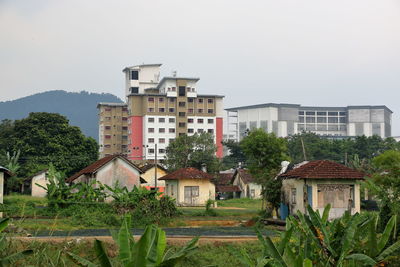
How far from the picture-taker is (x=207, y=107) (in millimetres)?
130125

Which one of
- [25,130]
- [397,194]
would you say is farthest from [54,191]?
[25,130]

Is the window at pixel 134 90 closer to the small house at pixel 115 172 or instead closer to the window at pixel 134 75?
the window at pixel 134 75

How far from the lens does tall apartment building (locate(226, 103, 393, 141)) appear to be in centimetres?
17100

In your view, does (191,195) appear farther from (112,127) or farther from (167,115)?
(112,127)

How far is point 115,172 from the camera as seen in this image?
151 feet

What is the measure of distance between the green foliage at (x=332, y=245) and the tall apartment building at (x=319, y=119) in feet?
521

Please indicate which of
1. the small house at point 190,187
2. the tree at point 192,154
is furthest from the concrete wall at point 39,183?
the tree at point 192,154

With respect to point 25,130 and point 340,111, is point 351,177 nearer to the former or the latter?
point 25,130

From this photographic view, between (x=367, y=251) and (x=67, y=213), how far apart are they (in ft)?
91.2

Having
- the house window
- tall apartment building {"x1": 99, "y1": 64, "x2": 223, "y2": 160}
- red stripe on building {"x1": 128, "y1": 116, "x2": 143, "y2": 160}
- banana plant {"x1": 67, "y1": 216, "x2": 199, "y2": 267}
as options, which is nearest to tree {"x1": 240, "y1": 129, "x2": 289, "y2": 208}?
the house window

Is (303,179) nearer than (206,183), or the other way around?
(303,179)

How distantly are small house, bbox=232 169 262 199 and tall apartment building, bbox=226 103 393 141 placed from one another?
94744mm

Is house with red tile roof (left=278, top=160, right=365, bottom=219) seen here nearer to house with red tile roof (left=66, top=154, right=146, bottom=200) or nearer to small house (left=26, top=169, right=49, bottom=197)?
house with red tile roof (left=66, top=154, right=146, bottom=200)

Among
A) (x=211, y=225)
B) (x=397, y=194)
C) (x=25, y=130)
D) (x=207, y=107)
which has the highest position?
(x=207, y=107)
